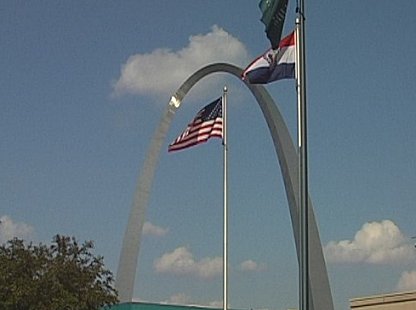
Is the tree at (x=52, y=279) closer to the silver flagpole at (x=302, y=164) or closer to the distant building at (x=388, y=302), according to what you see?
the distant building at (x=388, y=302)

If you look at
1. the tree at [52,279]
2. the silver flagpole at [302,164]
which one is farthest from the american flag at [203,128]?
the silver flagpole at [302,164]

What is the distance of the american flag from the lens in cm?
4056

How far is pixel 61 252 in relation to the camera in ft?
142

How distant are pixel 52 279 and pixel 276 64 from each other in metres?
18.8

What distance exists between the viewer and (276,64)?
2638 centimetres

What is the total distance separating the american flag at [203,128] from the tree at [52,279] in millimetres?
6498

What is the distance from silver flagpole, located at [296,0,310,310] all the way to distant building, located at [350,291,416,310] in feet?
43.3

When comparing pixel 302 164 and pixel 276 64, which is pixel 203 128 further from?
pixel 302 164

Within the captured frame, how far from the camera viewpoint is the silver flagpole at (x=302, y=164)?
22.2m

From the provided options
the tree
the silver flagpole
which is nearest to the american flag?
the tree

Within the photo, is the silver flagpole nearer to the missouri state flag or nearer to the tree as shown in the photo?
the missouri state flag

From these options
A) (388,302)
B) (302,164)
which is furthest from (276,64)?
(388,302)

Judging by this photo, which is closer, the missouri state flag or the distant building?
the missouri state flag

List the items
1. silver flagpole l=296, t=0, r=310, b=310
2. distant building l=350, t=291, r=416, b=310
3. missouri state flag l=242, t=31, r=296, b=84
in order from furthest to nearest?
distant building l=350, t=291, r=416, b=310, missouri state flag l=242, t=31, r=296, b=84, silver flagpole l=296, t=0, r=310, b=310
